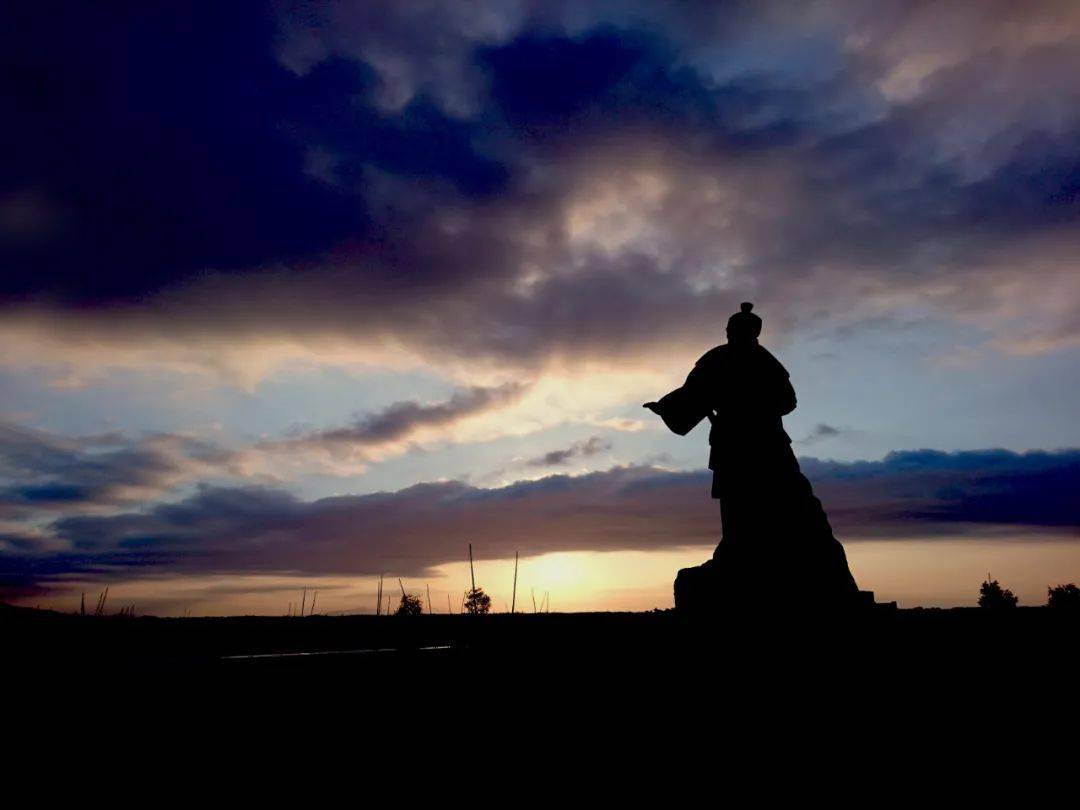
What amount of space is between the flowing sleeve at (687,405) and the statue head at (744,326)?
85 cm

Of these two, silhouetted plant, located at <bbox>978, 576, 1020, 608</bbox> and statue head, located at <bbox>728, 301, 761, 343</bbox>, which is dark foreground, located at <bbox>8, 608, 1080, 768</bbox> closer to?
statue head, located at <bbox>728, 301, 761, 343</bbox>

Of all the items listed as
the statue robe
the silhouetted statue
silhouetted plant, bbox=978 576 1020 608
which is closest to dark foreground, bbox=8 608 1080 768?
the silhouetted statue

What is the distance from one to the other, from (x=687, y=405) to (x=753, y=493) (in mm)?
2085

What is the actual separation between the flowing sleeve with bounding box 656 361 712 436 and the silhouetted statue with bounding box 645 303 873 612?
2 centimetres

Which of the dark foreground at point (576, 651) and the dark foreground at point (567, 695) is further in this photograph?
the dark foreground at point (576, 651)

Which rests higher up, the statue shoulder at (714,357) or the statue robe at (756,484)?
the statue shoulder at (714,357)

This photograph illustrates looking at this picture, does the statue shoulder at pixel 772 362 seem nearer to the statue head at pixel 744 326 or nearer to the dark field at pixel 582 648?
the statue head at pixel 744 326

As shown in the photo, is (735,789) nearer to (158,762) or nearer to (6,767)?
(158,762)

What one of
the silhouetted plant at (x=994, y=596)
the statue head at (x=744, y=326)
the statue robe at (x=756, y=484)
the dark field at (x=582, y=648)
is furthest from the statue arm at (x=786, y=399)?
the silhouetted plant at (x=994, y=596)

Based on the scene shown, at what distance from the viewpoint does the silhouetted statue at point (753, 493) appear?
11219mm

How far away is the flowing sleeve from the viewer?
12875mm

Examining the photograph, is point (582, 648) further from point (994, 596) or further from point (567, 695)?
point (994, 596)

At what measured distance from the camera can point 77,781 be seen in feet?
11.4

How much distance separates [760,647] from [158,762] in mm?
8018
